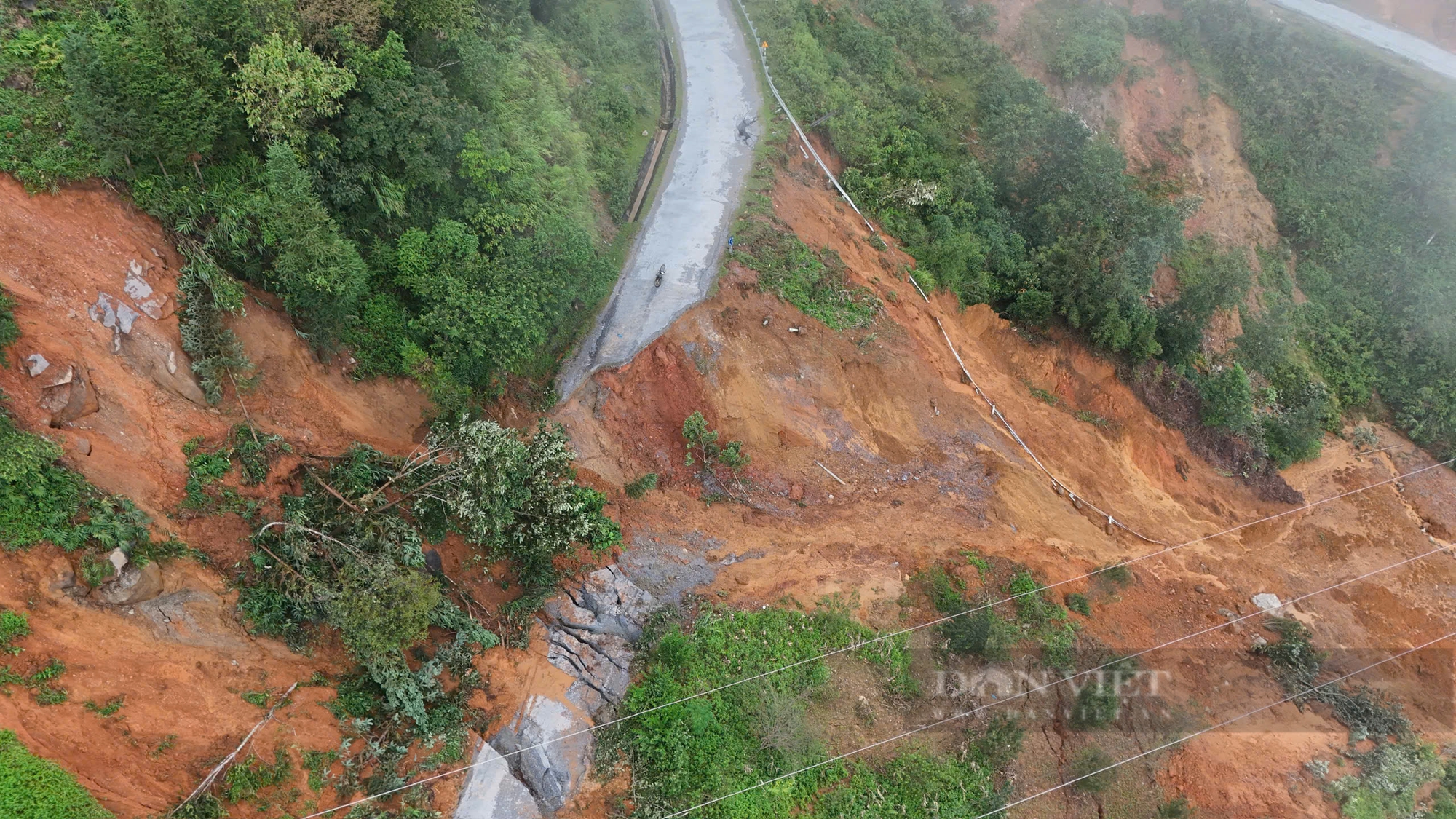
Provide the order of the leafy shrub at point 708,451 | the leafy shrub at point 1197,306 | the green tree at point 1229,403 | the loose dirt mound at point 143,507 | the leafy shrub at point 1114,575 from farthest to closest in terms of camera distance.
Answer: the green tree at point 1229,403 < the leafy shrub at point 1197,306 < the leafy shrub at point 1114,575 < the leafy shrub at point 708,451 < the loose dirt mound at point 143,507

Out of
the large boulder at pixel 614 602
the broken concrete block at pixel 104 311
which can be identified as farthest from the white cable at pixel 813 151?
the broken concrete block at pixel 104 311

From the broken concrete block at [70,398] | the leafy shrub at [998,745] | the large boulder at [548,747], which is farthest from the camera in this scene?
the leafy shrub at [998,745]

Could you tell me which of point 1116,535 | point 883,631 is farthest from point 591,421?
point 1116,535

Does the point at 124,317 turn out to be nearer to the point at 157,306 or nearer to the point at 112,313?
the point at 112,313

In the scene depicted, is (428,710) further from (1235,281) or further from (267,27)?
(1235,281)

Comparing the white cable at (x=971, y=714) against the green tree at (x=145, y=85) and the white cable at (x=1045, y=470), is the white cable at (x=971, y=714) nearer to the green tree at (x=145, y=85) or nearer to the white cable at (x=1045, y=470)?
the white cable at (x=1045, y=470)

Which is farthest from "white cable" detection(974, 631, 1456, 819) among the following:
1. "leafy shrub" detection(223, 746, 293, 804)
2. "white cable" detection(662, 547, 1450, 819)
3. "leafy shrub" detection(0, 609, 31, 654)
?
"leafy shrub" detection(0, 609, 31, 654)

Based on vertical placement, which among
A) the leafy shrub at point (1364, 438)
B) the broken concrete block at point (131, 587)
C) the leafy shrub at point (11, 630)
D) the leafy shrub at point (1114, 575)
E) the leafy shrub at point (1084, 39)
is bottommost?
the leafy shrub at point (1364, 438)

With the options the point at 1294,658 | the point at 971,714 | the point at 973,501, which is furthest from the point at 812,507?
the point at 1294,658
